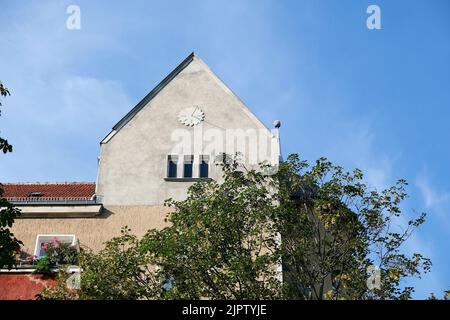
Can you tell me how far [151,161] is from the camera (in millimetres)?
32938

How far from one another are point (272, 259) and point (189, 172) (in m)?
12.5

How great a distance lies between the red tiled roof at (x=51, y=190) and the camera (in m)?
33.4

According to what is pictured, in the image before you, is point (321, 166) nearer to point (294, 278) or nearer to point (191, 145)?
point (294, 278)

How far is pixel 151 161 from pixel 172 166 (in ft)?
3.53

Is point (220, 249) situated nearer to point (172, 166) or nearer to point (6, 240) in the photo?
point (6, 240)

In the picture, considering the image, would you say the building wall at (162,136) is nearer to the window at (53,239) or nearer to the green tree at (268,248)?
the window at (53,239)

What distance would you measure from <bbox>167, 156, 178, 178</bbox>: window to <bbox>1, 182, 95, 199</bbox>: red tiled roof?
4044mm

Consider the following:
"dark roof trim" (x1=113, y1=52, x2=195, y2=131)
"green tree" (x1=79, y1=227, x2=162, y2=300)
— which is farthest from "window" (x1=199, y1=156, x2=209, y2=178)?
"green tree" (x1=79, y1=227, x2=162, y2=300)

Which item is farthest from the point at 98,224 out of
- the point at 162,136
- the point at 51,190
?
the point at 162,136

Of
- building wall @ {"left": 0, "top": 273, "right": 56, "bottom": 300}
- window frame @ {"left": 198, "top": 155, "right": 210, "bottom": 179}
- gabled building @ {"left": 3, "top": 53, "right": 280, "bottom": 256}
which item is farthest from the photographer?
window frame @ {"left": 198, "top": 155, "right": 210, "bottom": 179}

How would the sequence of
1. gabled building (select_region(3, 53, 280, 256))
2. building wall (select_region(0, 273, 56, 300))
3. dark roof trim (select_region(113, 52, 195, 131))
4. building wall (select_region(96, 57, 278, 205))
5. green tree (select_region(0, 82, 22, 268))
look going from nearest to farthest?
green tree (select_region(0, 82, 22, 268))
building wall (select_region(0, 273, 56, 300))
gabled building (select_region(3, 53, 280, 256))
building wall (select_region(96, 57, 278, 205))
dark roof trim (select_region(113, 52, 195, 131))

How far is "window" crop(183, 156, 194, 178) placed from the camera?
A: 32.6 m

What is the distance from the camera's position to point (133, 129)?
1340 inches

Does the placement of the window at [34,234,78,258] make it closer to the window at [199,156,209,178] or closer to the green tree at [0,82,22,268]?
the window at [199,156,209,178]
